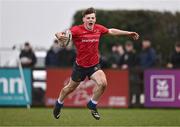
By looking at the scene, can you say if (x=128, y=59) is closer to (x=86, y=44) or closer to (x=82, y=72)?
(x=82, y=72)

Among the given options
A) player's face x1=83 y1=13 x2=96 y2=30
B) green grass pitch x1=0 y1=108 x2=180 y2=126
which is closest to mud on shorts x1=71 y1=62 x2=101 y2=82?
player's face x1=83 y1=13 x2=96 y2=30

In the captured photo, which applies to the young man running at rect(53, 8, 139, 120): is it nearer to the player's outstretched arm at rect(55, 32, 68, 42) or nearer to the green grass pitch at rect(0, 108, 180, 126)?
the player's outstretched arm at rect(55, 32, 68, 42)

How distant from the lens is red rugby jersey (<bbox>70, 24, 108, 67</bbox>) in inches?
712

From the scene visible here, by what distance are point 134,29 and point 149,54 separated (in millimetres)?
10988

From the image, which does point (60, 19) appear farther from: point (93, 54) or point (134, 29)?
point (93, 54)

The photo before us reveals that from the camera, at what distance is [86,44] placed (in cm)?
1814

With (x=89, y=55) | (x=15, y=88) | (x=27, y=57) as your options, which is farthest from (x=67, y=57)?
(x=89, y=55)

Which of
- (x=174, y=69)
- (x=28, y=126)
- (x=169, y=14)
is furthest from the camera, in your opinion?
(x=169, y=14)

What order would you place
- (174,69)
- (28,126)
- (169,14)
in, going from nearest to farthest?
(28,126)
(174,69)
(169,14)

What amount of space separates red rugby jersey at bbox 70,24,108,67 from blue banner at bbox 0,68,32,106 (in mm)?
7997

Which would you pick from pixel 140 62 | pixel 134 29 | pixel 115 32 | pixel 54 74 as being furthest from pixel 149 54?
pixel 134 29

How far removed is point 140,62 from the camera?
26750mm

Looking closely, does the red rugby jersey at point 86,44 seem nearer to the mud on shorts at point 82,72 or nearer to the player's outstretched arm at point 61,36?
the mud on shorts at point 82,72

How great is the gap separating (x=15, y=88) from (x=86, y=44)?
835cm
